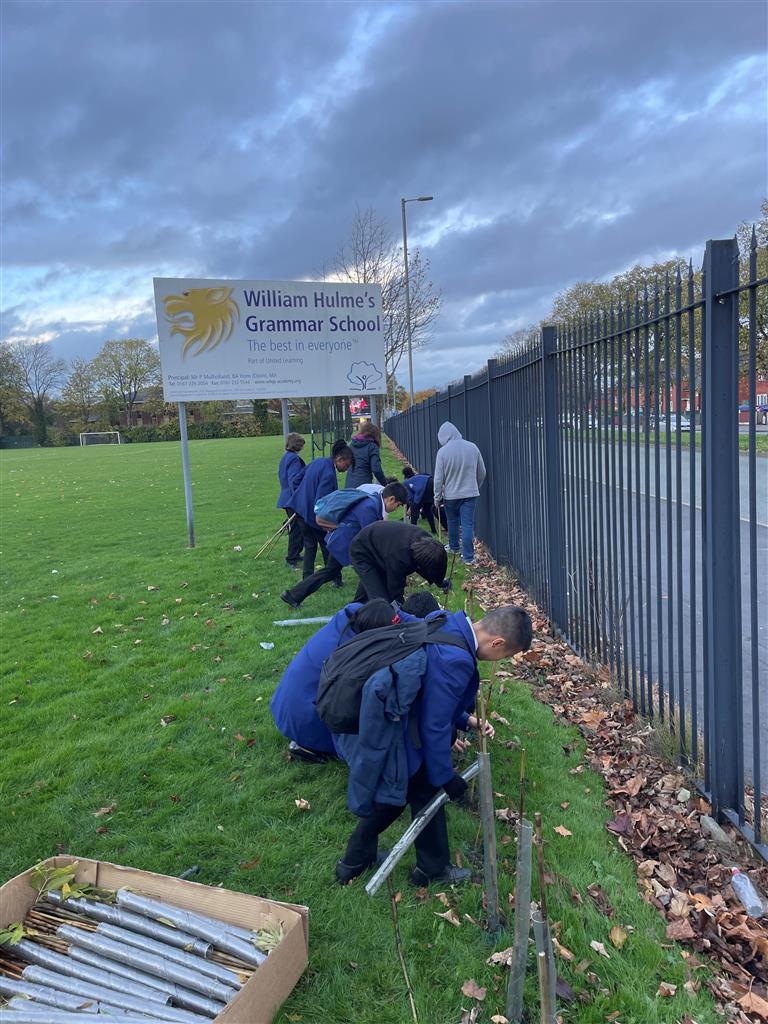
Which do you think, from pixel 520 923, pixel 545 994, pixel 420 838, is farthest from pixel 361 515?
pixel 545 994

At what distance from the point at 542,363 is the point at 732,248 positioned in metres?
2.96

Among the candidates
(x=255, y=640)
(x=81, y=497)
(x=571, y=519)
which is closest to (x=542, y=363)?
(x=571, y=519)

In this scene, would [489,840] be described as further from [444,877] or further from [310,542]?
[310,542]

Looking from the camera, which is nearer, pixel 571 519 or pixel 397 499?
pixel 571 519

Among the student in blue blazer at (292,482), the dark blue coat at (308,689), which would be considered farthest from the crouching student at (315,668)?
the student in blue blazer at (292,482)

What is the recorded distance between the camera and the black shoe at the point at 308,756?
4.18 meters

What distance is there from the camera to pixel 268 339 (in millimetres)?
10953

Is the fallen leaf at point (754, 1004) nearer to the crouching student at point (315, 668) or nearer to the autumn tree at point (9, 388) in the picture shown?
the crouching student at point (315, 668)

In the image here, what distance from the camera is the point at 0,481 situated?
87.7ft

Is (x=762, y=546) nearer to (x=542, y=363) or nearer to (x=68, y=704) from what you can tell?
(x=542, y=363)

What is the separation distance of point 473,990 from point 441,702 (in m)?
1.04

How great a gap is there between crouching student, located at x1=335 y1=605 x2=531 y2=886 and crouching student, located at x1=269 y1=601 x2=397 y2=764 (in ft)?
1.56

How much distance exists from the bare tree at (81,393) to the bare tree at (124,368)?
3.19 feet

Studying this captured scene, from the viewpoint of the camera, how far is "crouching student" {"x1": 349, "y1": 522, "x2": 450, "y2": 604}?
476 centimetres
